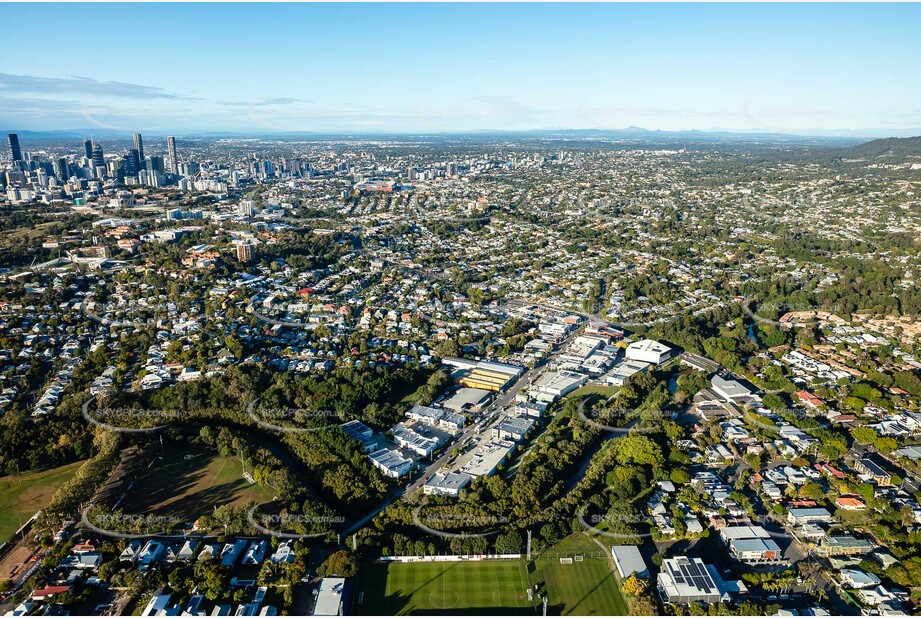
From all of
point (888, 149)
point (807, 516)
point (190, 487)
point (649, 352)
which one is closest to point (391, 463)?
point (190, 487)

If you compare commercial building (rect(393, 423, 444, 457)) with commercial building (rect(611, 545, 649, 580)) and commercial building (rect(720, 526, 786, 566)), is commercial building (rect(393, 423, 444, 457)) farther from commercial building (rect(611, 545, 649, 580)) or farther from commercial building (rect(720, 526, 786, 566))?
commercial building (rect(720, 526, 786, 566))

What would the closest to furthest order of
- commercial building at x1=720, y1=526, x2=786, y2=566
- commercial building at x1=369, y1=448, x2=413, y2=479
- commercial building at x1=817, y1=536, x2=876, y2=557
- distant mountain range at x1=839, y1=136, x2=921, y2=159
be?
1. commercial building at x1=720, y1=526, x2=786, y2=566
2. commercial building at x1=817, y1=536, x2=876, y2=557
3. commercial building at x1=369, y1=448, x2=413, y2=479
4. distant mountain range at x1=839, y1=136, x2=921, y2=159

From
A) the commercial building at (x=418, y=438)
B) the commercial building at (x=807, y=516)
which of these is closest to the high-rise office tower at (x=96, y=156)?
the commercial building at (x=418, y=438)

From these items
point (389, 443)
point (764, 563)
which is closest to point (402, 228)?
point (389, 443)

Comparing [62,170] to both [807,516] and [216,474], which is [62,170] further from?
[807,516]

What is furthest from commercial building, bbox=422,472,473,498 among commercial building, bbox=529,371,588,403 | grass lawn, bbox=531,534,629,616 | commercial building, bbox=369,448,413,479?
commercial building, bbox=529,371,588,403

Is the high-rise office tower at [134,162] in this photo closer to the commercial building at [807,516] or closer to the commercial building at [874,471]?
the commercial building at [807,516]
